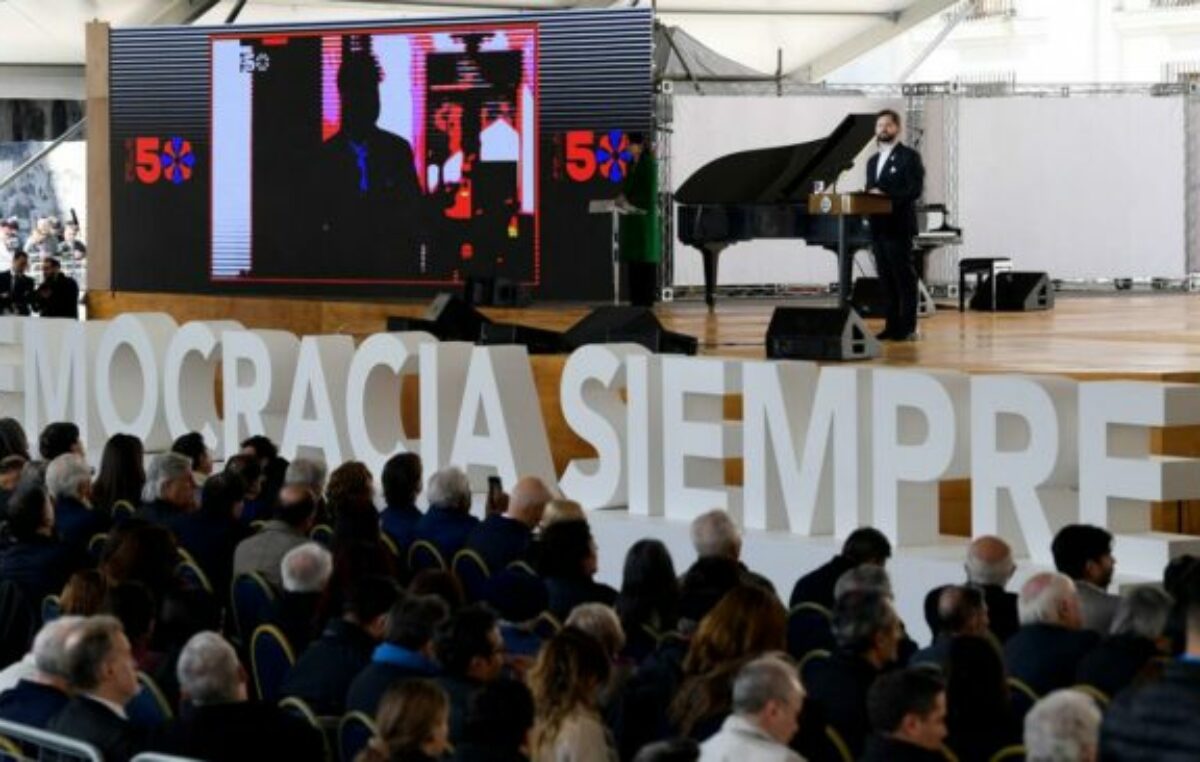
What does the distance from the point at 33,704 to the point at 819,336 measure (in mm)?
7957

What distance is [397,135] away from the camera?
22.7 m

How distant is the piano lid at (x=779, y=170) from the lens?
16250mm

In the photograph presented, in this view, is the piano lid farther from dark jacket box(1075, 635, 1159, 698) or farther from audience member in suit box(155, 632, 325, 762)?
audience member in suit box(155, 632, 325, 762)

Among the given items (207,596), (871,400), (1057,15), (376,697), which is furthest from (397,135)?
(1057,15)

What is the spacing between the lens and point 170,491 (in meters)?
11.0

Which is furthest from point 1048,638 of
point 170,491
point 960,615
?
point 170,491

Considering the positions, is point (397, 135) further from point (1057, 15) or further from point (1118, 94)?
point (1057, 15)

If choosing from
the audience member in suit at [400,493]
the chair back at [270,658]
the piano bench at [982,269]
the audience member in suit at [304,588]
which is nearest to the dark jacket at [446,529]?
the audience member in suit at [400,493]

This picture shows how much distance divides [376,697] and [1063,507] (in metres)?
4.73

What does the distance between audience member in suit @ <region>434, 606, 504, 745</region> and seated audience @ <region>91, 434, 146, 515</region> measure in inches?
215

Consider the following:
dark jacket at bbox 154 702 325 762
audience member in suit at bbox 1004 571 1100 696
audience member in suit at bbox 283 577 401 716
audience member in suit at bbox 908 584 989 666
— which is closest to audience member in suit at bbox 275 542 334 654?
audience member in suit at bbox 283 577 401 716

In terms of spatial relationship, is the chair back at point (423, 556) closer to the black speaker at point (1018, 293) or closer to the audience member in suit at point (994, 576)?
the audience member in suit at point (994, 576)

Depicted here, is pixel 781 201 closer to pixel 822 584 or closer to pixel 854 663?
pixel 822 584

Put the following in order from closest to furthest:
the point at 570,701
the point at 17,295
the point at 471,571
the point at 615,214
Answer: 1. the point at 570,701
2. the point at 471,571
3. the point at 615,214
4. the point at 17,295
